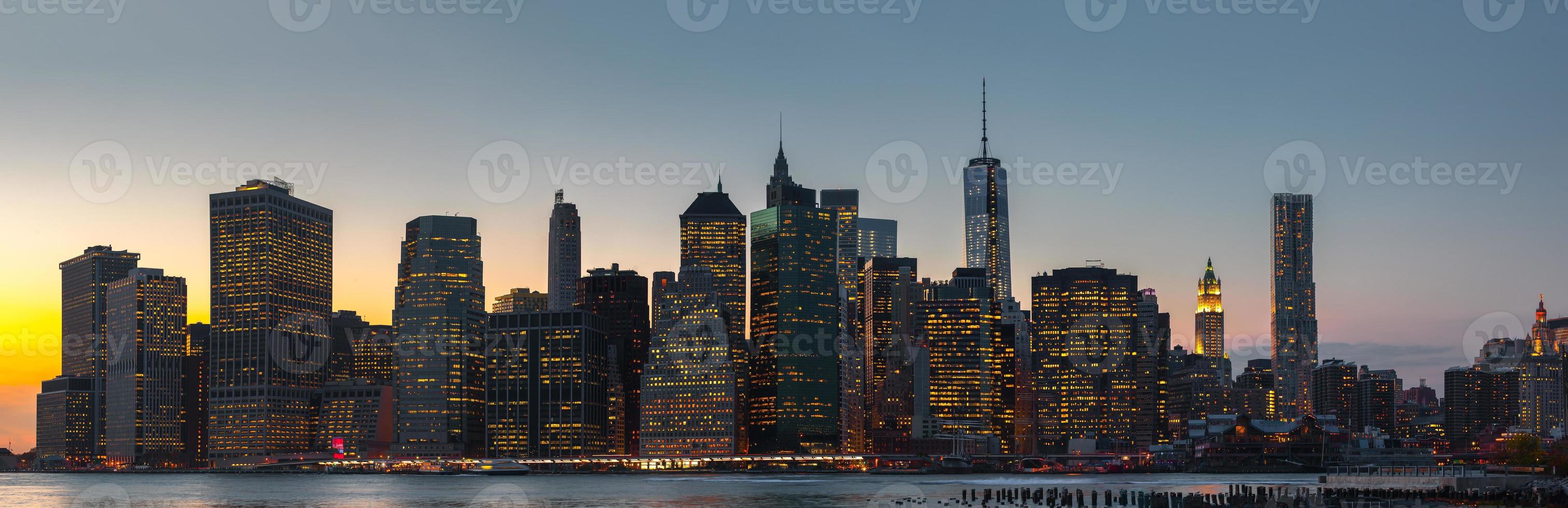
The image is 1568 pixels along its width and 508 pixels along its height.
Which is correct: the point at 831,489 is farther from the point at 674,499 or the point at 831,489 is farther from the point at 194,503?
the point at 194,503

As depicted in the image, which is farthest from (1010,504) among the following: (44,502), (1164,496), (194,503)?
(44,502)

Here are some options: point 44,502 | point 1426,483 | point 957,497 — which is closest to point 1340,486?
point 1426,483

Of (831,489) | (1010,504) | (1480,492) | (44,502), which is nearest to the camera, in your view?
(1480,492)

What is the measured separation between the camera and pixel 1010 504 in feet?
399

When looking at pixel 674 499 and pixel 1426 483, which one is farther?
pixel 674 499

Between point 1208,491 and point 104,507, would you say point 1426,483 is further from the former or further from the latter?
point 104,507

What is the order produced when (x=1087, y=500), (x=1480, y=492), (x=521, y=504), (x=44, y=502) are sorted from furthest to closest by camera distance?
(x=44, y=502)
(x=521, y=504)
(x=1087, y=500)
(x=1480, y=492)

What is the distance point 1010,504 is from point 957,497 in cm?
2838

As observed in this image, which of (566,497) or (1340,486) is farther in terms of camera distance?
(566,497)

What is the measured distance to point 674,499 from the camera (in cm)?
16162

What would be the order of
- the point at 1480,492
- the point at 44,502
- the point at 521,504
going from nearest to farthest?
1. the point at 1480,492
2. the point at 521,504
3. the point at 44,502

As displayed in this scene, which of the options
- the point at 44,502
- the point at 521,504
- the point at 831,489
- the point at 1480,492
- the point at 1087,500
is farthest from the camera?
the point at 831,489

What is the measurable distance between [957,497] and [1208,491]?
42035mm

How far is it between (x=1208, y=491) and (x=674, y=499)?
2389 inches
